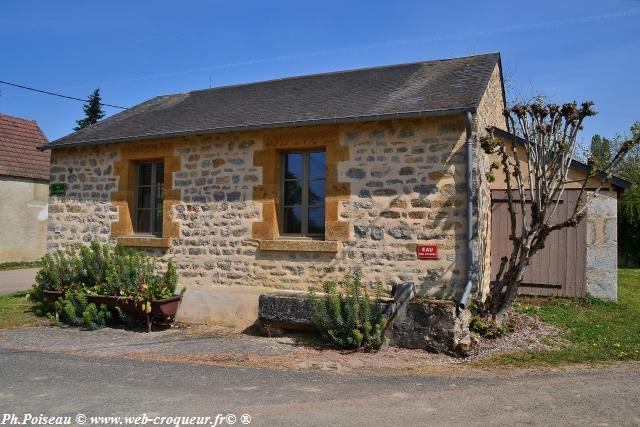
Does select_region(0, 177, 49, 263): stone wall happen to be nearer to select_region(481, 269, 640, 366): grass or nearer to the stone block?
the stone block

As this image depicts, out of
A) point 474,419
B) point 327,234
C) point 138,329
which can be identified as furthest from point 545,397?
point 138,329

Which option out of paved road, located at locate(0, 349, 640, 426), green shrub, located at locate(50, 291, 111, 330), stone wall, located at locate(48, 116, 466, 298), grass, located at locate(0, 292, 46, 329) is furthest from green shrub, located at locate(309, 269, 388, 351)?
grass, located at locate(0, 292, 46, 329)

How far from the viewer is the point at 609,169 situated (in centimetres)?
750

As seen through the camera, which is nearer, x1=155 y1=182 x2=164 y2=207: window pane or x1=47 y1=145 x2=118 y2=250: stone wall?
x1=155 y1=182 x2=164 y2=207: window pane

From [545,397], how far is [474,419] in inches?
36.8

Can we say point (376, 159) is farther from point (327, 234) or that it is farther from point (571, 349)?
point (571, 349)

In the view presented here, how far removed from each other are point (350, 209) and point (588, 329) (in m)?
3.53

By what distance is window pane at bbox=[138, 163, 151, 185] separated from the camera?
9805mm

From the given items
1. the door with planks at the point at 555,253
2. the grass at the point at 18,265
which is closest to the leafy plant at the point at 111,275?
the door with planks at the point at 555,253

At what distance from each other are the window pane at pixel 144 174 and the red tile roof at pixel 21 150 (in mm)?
10407

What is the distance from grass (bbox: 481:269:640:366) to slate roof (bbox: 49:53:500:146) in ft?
10.0

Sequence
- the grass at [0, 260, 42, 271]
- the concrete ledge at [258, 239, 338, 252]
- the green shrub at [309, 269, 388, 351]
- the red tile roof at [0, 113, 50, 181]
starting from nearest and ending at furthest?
the green shrub at [309, 269, 388, 351]
the concrete ledge at [258, 239, 338, 252]
the grass at [0, 260, 42, 271]
the red tile roof at [0, 113, 50, 181]

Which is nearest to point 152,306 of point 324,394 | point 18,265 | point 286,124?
point 286,124

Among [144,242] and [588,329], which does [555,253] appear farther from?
[144,242]
